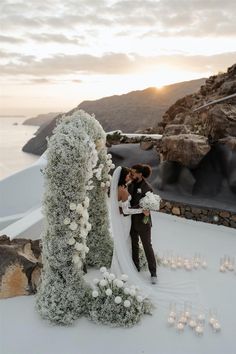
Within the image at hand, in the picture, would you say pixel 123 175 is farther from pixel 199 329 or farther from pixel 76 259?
pixel 199 329

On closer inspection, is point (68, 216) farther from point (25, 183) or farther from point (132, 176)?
point (25, 183)

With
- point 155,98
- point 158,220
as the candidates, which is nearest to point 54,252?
point 158,220

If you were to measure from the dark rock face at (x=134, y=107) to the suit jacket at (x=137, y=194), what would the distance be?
22659 mm

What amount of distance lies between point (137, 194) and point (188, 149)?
4.37 meters

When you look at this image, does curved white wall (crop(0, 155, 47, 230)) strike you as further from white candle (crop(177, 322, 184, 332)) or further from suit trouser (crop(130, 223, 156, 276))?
white candle (crop(177, 322, 184, 332))

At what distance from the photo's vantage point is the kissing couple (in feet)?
20.6

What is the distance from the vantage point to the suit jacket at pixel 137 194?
21.1ft

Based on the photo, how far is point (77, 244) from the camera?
17.8 feet

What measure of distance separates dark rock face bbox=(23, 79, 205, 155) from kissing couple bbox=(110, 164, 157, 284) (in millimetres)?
22700

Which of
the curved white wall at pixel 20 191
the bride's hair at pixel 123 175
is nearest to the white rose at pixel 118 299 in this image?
the bride's hair at pixel 123 175

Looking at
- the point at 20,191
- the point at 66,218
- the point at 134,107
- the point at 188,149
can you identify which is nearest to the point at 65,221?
the point at 66,218

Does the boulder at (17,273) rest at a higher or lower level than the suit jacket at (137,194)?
lower

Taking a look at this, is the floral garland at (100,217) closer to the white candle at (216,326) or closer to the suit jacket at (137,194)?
the suit jacket at (137,194)

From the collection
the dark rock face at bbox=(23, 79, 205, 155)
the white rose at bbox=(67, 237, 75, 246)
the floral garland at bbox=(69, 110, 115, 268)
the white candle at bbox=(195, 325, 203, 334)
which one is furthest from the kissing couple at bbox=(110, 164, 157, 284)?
the dark rock face at bbox=(23, 79, 205, 155)
